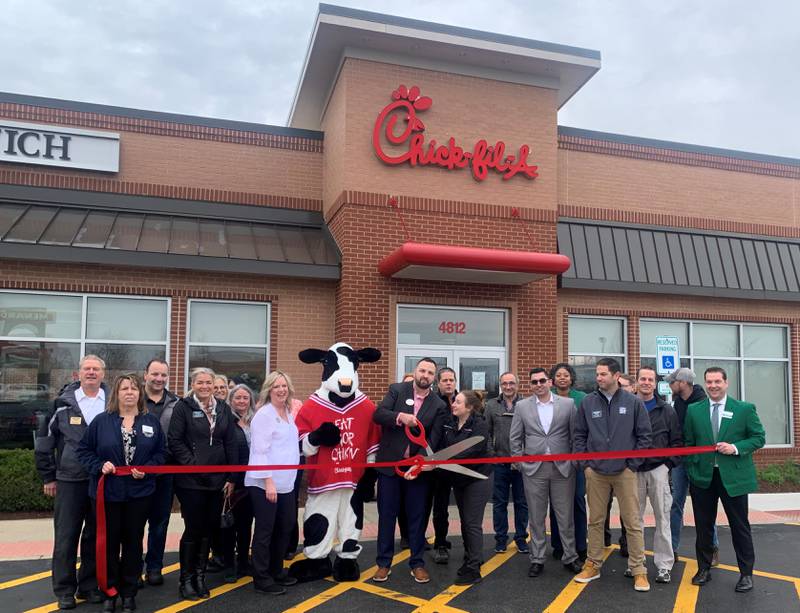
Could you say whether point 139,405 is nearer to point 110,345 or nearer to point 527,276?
point 110,345

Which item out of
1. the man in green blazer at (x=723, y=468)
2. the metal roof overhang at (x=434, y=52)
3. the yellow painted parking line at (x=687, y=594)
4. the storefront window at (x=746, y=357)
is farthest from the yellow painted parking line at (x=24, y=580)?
the storefront window at (x=746, y=357)

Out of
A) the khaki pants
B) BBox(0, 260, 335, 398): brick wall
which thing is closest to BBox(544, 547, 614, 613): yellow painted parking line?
the khaki pants

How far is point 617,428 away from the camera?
613 centimetres

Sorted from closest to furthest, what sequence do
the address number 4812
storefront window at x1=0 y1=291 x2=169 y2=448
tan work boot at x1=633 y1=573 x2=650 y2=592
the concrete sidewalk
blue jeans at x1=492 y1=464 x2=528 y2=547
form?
A: tan work boot at x1=633 y1=573 x2=650 y2=592
the concrete sidewalk
blue jeans at x1=492 y1=464 x2=528 y2=547
storefront window at x1=0 y1=291 x2=169 y2=448
the address number 4812

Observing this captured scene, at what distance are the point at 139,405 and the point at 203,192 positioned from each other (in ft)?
22.0

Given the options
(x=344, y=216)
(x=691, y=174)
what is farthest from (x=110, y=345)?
(x=691, y=174)

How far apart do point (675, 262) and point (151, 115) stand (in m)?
9.62

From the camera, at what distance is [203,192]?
11.5 metres

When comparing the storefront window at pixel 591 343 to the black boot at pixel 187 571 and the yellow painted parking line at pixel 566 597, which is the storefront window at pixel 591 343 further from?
the black boot at pixel 187 571

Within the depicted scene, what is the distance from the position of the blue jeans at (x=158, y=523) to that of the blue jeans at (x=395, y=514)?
187 centimetres

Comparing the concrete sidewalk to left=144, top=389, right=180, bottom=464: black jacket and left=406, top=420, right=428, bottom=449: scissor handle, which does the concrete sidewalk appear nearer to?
left=144, top=389, right=180, bottom=464: black jacket

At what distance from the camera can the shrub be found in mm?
8617

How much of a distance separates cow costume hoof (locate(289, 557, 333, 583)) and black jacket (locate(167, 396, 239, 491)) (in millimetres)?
1058

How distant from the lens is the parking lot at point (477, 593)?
18.0 ft
